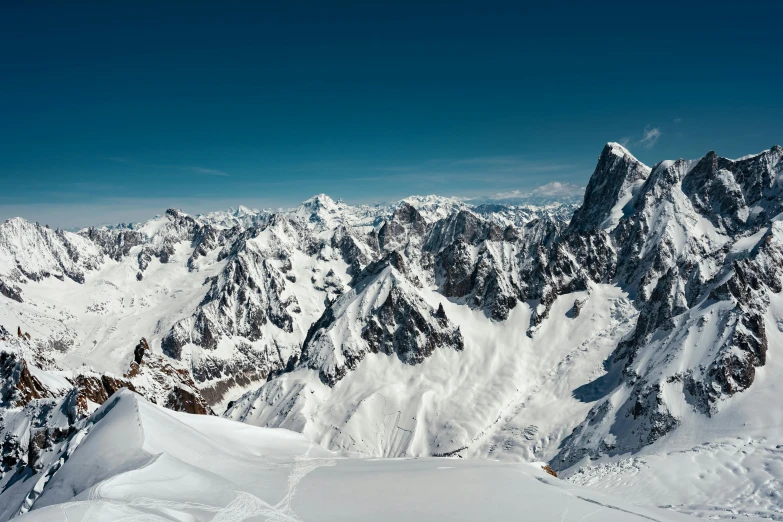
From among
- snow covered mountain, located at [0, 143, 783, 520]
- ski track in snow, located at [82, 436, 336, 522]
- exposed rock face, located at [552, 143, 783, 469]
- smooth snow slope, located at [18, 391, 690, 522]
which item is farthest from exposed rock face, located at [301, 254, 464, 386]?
ski track in snow, located at [82, 436, 336, 522]

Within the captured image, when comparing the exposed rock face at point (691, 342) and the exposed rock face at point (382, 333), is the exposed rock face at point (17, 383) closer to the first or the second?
the exposed rock face at point (691, 342)

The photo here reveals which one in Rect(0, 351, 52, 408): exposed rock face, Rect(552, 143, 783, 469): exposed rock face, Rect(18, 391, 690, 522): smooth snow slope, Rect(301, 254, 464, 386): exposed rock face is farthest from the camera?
Rect(301, 254, 464, 386): exposed rock face

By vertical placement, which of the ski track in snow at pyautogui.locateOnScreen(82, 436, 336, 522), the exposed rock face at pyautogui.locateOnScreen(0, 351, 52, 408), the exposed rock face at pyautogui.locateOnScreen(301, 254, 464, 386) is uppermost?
the ski track in snow at pyautogui.locateOnScreen(82, 436, 336, 522)

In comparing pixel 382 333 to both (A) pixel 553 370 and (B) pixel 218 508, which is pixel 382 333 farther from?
(B) pixel 218 508

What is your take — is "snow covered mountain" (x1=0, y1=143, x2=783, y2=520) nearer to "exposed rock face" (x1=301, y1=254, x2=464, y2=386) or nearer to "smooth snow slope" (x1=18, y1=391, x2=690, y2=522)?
"exposed rock face" (x1=301, y1=254, x2=464, y2=386)

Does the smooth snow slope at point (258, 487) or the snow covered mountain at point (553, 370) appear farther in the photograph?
the snow covered mountain at point (553, 370)

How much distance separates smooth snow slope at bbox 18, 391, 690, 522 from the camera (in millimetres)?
24828

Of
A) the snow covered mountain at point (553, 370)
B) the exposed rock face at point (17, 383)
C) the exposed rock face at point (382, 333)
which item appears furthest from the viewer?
the exposed rock face at point (382, 333)

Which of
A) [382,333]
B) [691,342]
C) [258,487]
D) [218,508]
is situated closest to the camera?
[218,508]

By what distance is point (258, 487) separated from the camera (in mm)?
31266

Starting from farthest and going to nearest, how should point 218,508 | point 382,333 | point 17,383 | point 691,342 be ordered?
point 382,333
point 691,342
point 17,383
point 218,508

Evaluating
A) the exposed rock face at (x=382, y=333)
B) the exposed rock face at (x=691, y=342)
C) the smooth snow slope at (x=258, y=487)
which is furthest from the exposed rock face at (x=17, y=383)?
the exposed rock face at (x=382, y=333)

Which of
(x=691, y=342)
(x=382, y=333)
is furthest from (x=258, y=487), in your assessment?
(x=382, y=333)

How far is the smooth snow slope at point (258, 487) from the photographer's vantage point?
24828 mm
